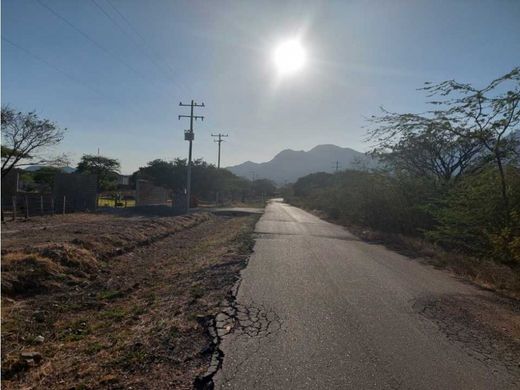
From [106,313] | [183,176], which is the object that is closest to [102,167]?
[183,176]

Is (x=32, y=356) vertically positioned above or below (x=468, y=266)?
below

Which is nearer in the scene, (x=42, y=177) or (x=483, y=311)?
(x=483, y=311)

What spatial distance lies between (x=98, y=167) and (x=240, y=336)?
2328 inches

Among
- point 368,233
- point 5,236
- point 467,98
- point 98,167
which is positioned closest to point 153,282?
point 5,236

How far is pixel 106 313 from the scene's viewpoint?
691 centimetres

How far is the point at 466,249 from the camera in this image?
12875mm

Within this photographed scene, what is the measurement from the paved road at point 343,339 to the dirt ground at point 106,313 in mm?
554

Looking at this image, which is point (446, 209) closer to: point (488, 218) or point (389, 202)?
point (488, 218)

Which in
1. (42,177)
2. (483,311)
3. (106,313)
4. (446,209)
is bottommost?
(106,313)

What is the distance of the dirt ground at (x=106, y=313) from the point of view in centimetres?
436

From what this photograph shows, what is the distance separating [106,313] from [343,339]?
3949 millimetres

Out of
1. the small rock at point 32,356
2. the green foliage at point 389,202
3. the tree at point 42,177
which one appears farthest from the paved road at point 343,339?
the tree at point 42,177

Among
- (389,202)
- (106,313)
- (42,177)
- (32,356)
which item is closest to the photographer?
(32,356)

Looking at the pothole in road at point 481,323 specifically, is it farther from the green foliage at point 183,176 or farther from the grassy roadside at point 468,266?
the green foliage at point 183,176
